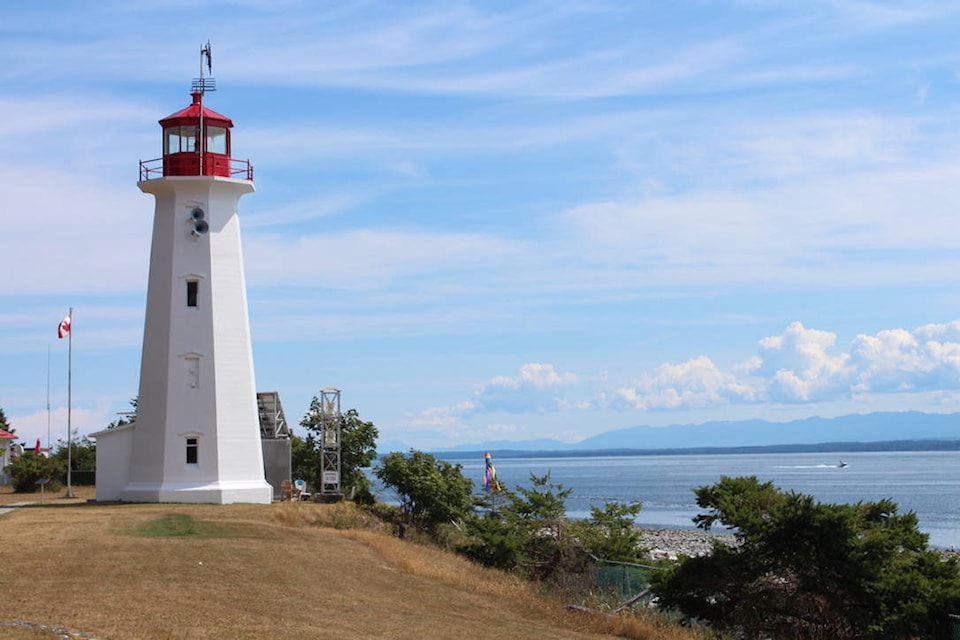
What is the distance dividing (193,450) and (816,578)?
20192 millimetres

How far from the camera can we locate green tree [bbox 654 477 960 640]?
1828 cm

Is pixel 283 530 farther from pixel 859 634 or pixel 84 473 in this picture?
pixel 84 473

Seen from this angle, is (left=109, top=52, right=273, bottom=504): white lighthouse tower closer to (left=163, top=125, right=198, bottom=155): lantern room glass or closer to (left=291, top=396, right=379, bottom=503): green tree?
(left=163, top=125, right=198, bottom=155): lantern room glass

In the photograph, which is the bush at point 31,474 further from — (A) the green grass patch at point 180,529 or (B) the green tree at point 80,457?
(A) the green grass patch at point 180,529

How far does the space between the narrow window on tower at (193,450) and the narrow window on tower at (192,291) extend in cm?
405

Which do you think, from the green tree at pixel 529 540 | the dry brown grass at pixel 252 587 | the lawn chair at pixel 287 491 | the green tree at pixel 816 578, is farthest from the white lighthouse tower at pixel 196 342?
the green tree at pixel 816 578

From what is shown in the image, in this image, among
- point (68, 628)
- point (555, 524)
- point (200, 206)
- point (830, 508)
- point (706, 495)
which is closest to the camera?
point (68, 628)

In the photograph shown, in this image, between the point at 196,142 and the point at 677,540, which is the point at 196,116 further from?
the point at 677,540

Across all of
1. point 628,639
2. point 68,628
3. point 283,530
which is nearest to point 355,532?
point 283,530

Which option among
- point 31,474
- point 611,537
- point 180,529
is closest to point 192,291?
point 180,529

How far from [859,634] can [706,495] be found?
4.27 meters

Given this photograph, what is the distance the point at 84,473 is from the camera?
49406 millimetres

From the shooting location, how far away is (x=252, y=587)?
18.4m

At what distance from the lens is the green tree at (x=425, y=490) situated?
1414 inches
